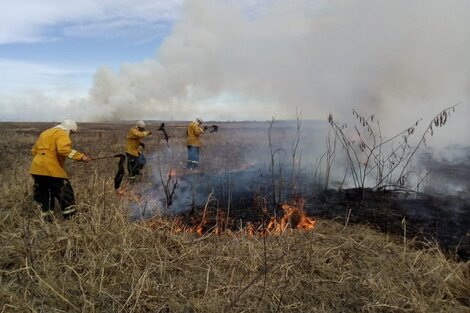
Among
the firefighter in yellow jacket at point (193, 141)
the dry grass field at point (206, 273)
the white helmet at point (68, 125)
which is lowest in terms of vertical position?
the dry grass field at point (206, 273)

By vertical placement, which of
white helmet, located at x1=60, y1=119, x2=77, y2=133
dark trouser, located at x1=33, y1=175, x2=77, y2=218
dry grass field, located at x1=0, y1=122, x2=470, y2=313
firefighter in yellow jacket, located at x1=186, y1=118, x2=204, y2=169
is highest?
white helmet, located at x1=60, y1=119, x2=77, y2=133

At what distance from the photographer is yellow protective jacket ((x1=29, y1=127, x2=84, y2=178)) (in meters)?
6.29

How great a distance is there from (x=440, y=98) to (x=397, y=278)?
11466mm

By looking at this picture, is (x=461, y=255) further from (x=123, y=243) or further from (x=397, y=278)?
(x=123, y=243)

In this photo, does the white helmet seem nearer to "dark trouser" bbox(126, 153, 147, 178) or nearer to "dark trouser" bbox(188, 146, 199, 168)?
"dark trouser" bbox(126, 153, 147, 178)

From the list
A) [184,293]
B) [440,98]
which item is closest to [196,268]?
[184,293]

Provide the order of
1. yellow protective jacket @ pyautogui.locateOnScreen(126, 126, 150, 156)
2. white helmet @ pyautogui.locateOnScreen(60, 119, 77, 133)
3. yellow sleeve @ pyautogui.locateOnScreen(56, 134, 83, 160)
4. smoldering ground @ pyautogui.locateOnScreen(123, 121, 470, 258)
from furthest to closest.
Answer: yellow protective jacket @ pyautogui.locateOnScreen(126, 126, 150, 156) < smoldering ground @ pyautogui.locateOnScreen(123, 121, 470, 258) < white helmet @ pyautogui.locateOnScreen(60, 119, 77, 133) < yellow sleeve @ pyautogui.locateOnScreen(56, 134, 83, 160)

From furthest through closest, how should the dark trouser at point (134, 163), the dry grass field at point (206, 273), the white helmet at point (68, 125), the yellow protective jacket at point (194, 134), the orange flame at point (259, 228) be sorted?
1. the yellow protective jacket at point (194, 134)
2. the dark trouser at point (134, 163)
3. the white helmet at point (68, 125)
4. the orange flame at point (259, 228)
5. the dry grass field at point (206, 273)

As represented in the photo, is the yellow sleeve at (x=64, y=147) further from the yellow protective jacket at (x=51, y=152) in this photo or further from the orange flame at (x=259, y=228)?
the orange flame at (x=259, y=228)

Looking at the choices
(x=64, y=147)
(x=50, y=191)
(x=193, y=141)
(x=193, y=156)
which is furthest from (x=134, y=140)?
(x=64, y=147)

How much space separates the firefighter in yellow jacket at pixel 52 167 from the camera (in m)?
6.29

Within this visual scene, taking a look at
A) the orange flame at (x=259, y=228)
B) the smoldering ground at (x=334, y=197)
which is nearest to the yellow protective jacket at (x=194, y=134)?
the smoldering ground at (x=334, y=197)

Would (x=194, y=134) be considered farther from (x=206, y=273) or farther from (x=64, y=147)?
(x=206, y=273)

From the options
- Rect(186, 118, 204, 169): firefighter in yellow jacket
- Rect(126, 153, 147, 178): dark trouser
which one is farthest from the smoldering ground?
Rect(126, 153, 147, 178): dark trouser
